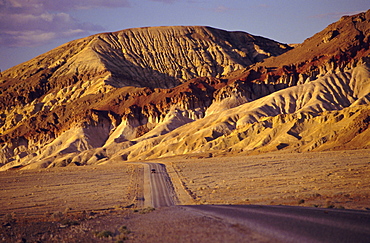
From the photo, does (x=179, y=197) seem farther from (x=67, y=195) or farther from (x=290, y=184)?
(x=67, y=195)

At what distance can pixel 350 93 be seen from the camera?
409ft

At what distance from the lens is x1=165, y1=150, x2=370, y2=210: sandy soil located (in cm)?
2655

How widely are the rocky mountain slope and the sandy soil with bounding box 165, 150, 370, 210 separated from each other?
89.1ft

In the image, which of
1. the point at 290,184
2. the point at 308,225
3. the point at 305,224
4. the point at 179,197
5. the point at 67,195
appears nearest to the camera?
the point at 308,225

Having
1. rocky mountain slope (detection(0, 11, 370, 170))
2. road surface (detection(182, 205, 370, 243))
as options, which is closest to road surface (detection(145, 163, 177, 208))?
road surface (detection(182, 205, 370, 243))

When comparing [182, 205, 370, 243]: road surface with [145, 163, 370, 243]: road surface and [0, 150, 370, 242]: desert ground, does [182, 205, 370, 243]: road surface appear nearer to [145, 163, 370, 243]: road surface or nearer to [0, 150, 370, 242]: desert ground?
[145, 163, 370, 243]: road surface

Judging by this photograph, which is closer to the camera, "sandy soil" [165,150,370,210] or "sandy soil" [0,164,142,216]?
"sandy soil" [165,150,370,210]

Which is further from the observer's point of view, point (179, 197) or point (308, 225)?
point (179, 197)

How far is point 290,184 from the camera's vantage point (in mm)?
36625

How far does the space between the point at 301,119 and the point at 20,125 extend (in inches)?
4096

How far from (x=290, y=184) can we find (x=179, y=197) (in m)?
8.72

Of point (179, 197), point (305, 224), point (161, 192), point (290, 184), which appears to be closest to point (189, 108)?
point (161, 192)

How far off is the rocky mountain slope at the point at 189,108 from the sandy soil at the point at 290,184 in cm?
2716

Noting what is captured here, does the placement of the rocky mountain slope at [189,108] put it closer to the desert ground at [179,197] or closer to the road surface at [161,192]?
the desert ground at [179,197]
